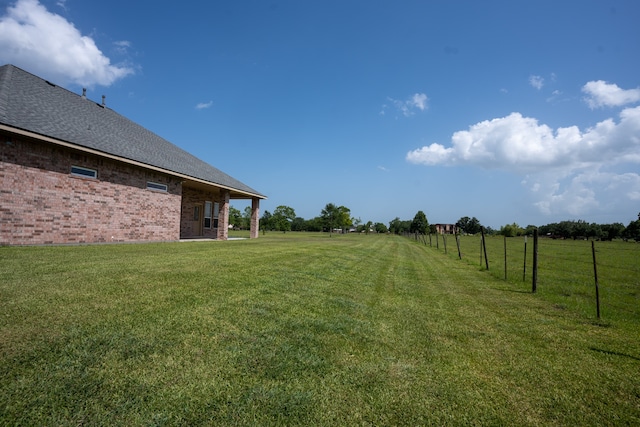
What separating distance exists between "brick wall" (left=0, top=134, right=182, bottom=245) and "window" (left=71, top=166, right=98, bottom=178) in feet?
0.44

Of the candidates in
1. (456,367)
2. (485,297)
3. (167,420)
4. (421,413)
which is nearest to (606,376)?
(456,367)

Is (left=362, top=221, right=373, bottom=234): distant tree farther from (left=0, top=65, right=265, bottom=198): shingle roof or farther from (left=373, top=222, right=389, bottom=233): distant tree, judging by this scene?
(left=0, top=65, right=265, bottom=198): shingle roof

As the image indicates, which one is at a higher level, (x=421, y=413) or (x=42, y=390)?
(x=42, y=390)

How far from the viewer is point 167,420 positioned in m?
2.01

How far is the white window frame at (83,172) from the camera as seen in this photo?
420 inches

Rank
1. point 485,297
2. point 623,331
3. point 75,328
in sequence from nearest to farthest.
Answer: point 75,328 < point 623,331 < point 485,297

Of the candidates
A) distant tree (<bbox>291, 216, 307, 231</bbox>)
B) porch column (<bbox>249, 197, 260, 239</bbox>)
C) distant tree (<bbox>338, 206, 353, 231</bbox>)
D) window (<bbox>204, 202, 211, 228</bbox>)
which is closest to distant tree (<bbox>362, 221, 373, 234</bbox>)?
distant tree (<bbox>291, 216, 307, 231</bbox>)

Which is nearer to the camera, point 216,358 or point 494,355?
point 216,358

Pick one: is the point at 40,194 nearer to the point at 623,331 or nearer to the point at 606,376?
the point at 606,376

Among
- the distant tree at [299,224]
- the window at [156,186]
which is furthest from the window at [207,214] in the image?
the distant tree at [299,224]

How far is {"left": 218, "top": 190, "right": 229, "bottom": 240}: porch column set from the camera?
1994 centimetres

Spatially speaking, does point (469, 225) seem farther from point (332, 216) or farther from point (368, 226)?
point (332, 216)

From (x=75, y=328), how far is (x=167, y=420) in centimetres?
192

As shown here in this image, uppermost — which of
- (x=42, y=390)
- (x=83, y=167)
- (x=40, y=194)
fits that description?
(x=83, y=167)
